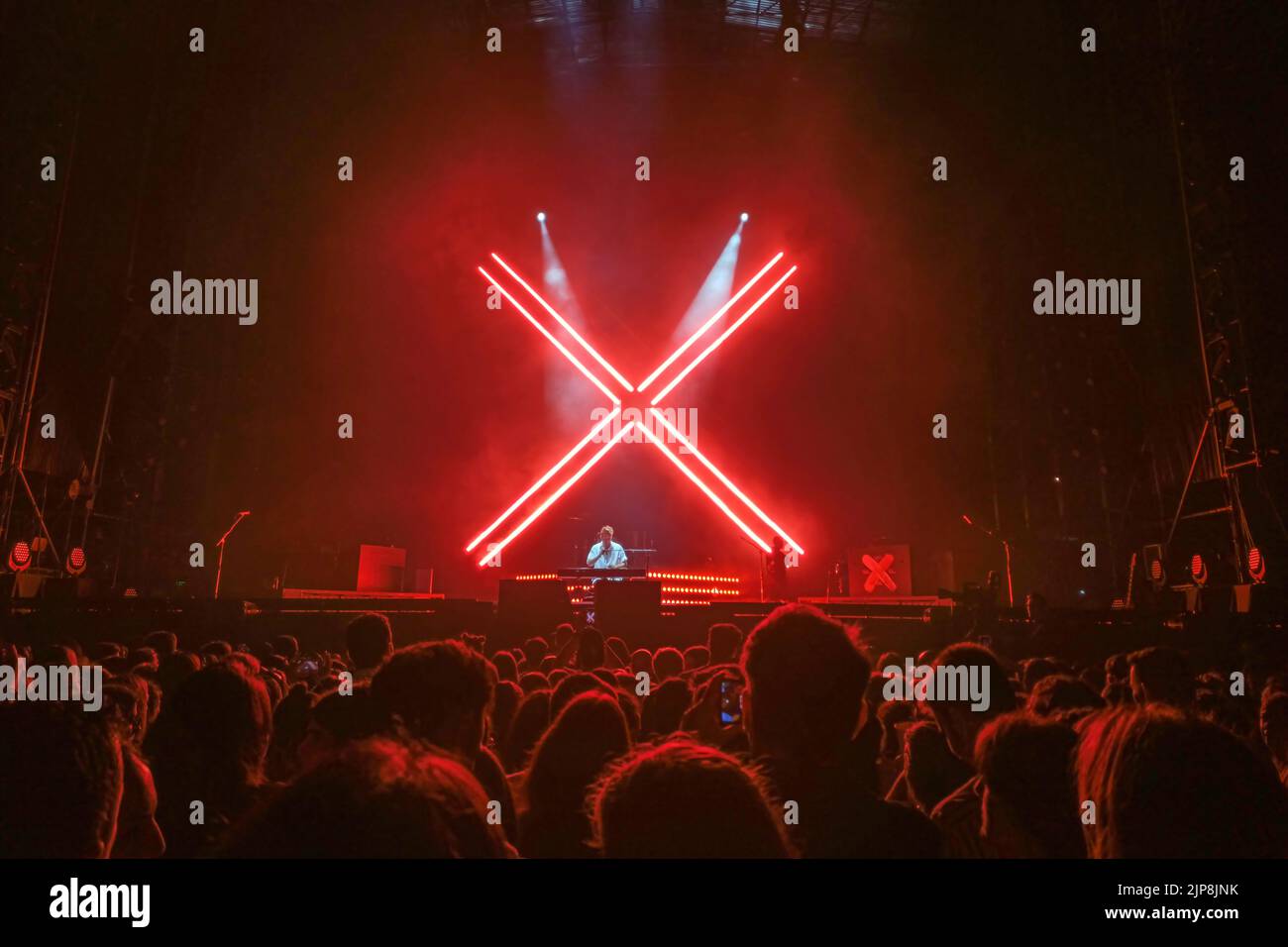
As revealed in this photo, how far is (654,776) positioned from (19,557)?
12488 mm

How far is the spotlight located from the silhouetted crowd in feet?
29.4

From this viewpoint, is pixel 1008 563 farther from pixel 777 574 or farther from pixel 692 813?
pixel 692 813

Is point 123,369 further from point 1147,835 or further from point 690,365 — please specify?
point 1147,835

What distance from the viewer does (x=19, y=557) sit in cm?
1042

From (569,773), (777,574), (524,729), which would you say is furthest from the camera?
(777,574)

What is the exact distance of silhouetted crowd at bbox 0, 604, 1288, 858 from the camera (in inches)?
48.8

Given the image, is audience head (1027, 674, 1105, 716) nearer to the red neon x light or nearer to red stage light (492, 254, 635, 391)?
the red neon x light

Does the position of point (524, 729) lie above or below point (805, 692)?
below

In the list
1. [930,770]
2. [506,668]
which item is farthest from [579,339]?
[930,770]

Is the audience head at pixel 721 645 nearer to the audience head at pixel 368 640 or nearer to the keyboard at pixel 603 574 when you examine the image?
the audience head at pixel 368 640

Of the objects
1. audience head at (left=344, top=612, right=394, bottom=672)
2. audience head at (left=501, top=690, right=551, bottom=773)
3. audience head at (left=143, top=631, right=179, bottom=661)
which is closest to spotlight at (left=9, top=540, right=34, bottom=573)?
audience head at (left=143, top=631, right=179, bottom=661)

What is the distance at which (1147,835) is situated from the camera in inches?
66.7
